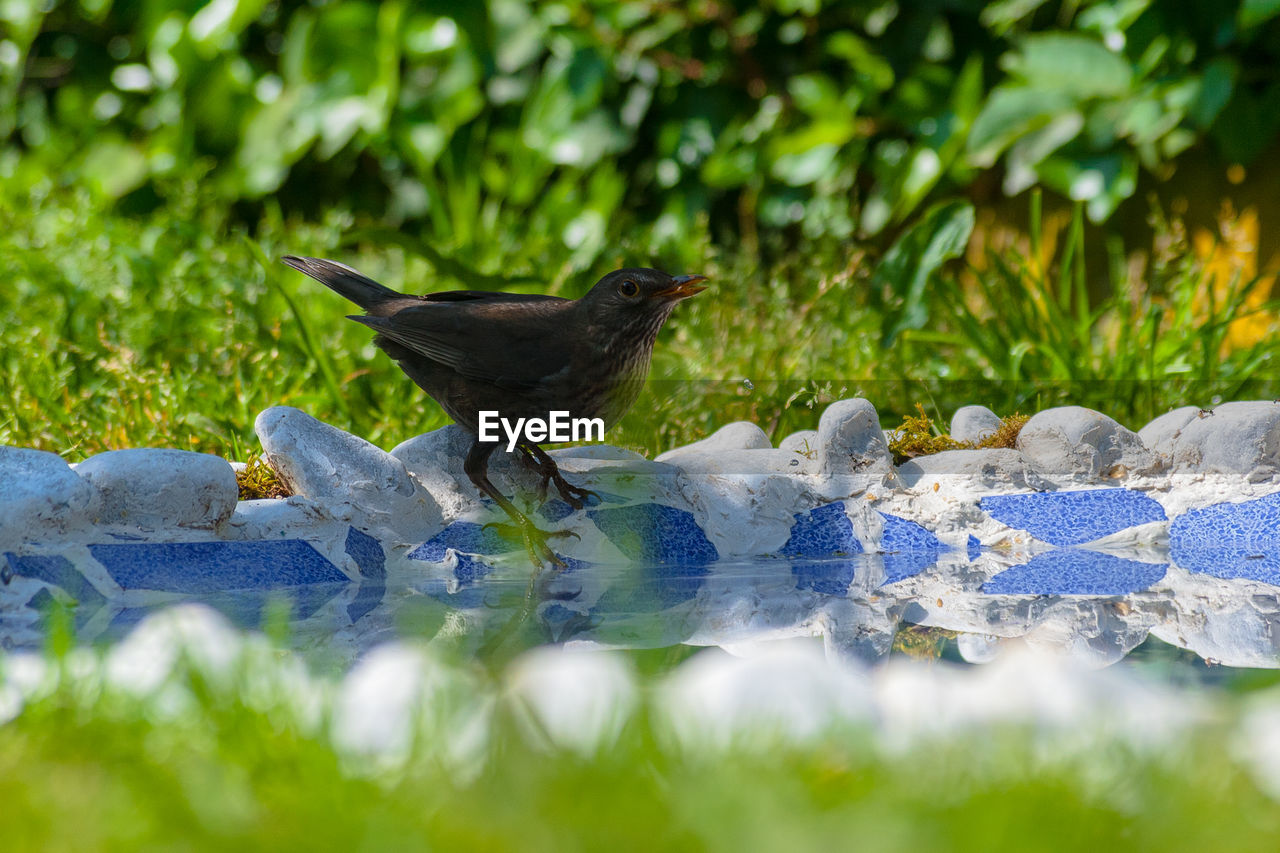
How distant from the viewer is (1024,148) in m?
4.27

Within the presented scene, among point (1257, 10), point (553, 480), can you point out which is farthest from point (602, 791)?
point (1257, 10)

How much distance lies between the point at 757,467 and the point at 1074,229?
6.24 feet

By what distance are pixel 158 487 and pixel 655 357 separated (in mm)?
1481

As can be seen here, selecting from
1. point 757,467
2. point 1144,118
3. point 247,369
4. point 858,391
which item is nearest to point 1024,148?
point 1144,118

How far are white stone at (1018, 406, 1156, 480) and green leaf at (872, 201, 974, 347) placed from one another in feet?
3.78

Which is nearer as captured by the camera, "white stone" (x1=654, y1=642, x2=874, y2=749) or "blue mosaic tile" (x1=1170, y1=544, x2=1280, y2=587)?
"white stone" (x1=654, y1=642, x2=874, y2=749)

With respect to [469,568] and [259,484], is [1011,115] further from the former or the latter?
[259,484]

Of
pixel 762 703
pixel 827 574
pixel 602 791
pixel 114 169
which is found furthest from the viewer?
pixel 114 169

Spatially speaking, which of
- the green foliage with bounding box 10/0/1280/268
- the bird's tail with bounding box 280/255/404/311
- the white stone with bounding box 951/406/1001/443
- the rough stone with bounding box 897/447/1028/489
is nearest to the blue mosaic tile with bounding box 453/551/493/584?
the bird's tail with bounding box 280/255/404/311

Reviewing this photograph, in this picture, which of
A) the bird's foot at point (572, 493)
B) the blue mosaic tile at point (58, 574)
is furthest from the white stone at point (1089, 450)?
the blue mosaic tile at point (58, 574)

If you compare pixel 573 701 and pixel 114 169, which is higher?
pixel 114 169

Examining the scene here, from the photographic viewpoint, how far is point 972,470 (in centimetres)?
268

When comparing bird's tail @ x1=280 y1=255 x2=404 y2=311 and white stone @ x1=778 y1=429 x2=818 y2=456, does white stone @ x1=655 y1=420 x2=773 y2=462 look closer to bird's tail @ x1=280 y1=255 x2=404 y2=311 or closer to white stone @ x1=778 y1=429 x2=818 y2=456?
white stone @ x1=778 y1=429 x2=818 y2=456

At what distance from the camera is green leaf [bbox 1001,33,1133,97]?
13.3 ft
